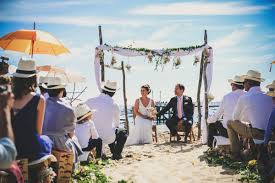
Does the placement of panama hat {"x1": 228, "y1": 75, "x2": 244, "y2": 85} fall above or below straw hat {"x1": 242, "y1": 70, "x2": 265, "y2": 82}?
below

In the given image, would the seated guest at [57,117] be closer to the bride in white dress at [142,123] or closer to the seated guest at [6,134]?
the seated guest at [6,134]

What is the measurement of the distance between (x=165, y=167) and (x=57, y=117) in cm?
304

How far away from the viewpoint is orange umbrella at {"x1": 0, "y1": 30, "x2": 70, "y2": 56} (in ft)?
25.9

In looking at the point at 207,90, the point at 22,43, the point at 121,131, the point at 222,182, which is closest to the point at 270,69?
the point at 207,90

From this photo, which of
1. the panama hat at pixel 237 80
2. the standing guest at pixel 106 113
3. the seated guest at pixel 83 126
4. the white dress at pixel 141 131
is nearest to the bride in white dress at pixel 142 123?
the white dress at pixel 141 131

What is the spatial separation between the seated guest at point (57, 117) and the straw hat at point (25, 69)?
902 millimetres

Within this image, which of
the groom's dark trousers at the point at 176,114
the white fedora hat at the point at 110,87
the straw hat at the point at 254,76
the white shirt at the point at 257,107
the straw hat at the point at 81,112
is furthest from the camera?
the groom's dark trousers at the point at 176,114

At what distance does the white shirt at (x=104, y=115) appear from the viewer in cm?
809

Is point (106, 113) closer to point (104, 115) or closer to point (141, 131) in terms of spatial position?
point (104, 115)

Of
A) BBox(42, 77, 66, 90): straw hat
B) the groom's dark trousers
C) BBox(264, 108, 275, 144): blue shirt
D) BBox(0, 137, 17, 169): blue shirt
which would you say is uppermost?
BBox(42, 77, 66, 90): straw hat

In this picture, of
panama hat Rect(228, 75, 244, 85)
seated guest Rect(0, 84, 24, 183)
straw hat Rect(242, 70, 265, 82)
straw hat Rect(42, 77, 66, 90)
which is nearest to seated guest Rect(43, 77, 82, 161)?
straw hat Rect(42, 77, 66, 90)

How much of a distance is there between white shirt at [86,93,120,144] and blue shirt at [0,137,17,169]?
575cm

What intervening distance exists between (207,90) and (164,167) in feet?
18.4

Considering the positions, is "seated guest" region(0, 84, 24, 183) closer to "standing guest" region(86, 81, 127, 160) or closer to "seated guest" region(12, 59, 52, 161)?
"seated guest" region(12, 59, 52, 161)
